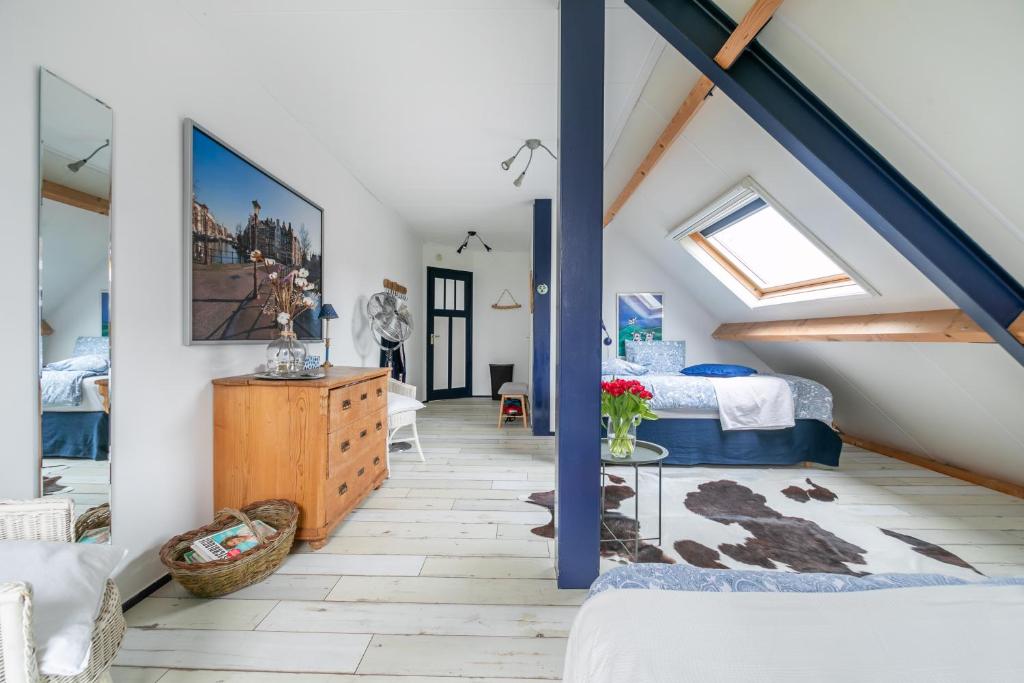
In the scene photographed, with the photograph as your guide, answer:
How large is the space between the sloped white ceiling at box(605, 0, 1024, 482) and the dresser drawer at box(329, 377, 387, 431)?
8.17 feet

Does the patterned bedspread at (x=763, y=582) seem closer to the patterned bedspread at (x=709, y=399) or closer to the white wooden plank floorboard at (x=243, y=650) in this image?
the white wooden plank floorboard at (x=243, y=650)

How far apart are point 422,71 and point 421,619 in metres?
2.63

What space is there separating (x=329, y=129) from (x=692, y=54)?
2.36 metres

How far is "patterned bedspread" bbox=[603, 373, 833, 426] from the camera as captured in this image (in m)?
3.37

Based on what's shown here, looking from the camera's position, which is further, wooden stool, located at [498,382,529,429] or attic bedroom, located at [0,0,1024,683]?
wooden stool, located at [498,382,529,429]

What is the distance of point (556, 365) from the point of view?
1797mm

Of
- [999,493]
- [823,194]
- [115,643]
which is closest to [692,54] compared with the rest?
[823,194]

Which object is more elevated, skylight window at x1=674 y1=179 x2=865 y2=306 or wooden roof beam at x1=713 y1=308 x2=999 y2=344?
→ skylight window at x1=674 y1=179 x2=865 y2=306

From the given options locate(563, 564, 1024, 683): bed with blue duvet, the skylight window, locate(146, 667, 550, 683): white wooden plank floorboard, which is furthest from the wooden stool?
locate(563, 564, 1024, 683): bed with blue duvet

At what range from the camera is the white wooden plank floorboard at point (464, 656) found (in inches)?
53.1

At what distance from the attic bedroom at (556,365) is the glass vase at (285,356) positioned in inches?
0.7

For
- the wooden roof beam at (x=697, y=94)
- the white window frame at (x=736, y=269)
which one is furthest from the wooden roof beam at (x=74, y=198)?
the white window frame at (x=736, y=269)

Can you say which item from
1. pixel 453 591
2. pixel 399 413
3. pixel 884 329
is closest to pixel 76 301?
pixel 453 591

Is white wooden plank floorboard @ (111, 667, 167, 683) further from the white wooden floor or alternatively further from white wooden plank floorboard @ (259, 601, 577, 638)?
white wooden plank floorboard @ (259, 601, 577, 638)
